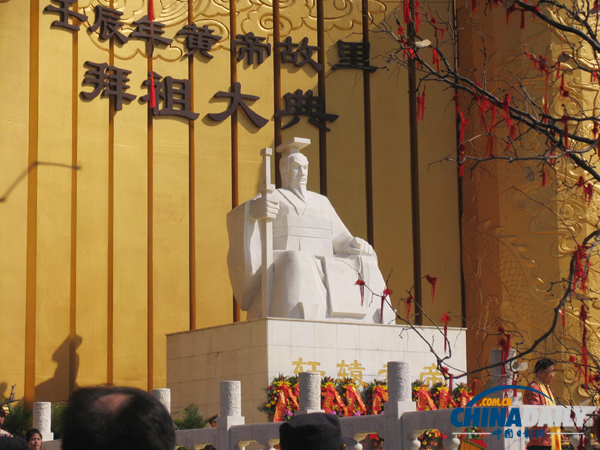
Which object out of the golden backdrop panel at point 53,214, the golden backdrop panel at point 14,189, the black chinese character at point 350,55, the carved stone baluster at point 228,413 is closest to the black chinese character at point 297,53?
the black chinese character at point 350,55

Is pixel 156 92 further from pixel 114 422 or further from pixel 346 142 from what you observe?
pixel 114 422

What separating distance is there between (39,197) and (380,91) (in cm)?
348

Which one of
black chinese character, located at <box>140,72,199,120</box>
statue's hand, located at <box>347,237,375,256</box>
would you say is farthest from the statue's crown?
black chinese character, located at <box>140,72,199,120</box>

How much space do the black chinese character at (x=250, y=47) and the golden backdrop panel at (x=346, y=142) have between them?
0.67 meters

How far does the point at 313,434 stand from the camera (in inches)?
61.7

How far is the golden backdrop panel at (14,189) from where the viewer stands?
7.26 m

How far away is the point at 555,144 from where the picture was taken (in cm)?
238

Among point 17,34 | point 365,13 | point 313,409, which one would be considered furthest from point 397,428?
point 365,13

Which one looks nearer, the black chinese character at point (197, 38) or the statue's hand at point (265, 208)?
the statue's hand at point (265, 208)

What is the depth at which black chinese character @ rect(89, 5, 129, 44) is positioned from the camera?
8.05m

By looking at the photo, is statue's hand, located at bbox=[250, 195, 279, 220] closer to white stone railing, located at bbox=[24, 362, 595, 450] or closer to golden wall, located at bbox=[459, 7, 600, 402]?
white stone railing, located at bbox=[24, 362, 595, 450]

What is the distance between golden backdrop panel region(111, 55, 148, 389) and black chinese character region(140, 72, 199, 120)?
14 centimetres

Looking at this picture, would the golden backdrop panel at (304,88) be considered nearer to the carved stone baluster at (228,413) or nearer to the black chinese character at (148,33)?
the black chinese character at (148,33)

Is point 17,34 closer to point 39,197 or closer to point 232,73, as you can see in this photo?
point 39,197
